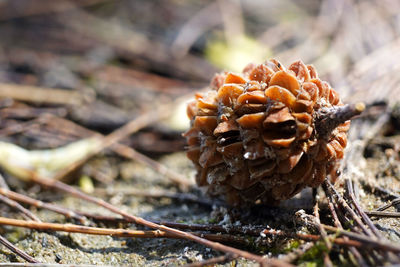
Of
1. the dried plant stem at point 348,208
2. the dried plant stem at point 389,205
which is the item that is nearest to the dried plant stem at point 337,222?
the dried plant stem at point 348,208

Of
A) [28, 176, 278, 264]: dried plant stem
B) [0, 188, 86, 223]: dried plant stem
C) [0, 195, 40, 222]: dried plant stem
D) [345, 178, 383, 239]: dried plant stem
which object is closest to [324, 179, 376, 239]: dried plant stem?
[345, 178, 383, 239]: dried plant stem

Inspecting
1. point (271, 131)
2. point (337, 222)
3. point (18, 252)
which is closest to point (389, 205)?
point (337, 222)

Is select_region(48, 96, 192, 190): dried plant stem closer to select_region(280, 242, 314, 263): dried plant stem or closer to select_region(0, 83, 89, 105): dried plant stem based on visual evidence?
select_region(0, 83, 89, 105): dried plant stem

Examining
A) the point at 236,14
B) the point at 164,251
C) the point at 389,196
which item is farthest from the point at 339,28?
the point at 164,251

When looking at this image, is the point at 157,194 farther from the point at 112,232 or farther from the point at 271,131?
the point at 271,131

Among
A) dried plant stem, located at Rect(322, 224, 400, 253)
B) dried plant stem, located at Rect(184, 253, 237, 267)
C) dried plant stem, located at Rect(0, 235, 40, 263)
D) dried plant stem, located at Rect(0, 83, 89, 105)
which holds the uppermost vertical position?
dried plant stem, located at Rect(0, 83, 89, 105)

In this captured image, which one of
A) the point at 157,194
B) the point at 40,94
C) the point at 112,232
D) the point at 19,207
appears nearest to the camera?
the point at 112,232

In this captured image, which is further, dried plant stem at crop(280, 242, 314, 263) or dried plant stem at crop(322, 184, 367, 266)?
dried plant stem at crop(280, 242, 314, 263)

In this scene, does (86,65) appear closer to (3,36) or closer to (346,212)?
(3,36)
